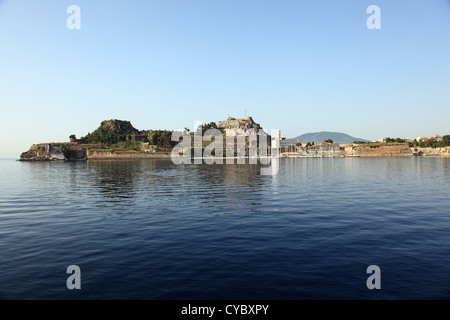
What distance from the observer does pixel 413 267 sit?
50.5ft

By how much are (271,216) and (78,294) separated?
19.6 metres

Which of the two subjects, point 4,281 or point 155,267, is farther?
point 155,267

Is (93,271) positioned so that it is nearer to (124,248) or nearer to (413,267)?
(124,248)

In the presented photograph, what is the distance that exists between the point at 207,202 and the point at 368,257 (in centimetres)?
2308

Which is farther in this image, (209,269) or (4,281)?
(209,269)

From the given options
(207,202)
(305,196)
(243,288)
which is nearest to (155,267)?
(243,288)

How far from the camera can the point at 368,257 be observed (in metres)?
17.0

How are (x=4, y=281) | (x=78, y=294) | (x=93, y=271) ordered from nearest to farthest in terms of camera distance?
1. (x=78, y=294)
2. (x=4, y=281)
3. (x=93, y=271)

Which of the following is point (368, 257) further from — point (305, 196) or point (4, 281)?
point (305, 196)

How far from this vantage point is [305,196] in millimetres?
41812

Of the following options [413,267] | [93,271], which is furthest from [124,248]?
[413,267]
